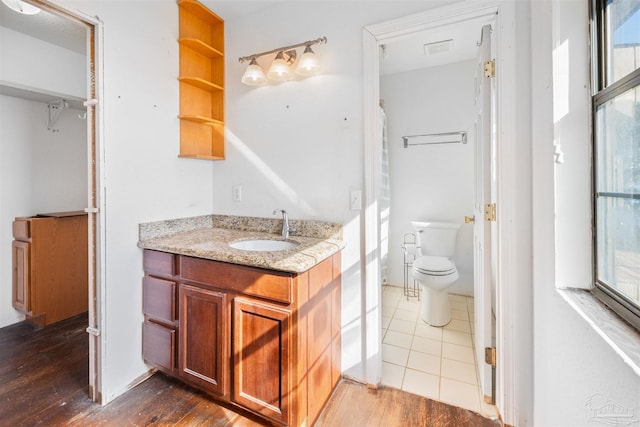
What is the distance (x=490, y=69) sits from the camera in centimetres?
138

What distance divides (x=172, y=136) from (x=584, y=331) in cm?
217

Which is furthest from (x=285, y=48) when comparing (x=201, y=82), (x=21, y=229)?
(x=21, y=229)

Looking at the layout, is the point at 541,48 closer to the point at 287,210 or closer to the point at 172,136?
the point at 287,210

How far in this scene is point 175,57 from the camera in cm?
183

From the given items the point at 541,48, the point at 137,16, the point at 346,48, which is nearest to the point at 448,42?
the point at 346,48

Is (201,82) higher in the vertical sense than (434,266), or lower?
higher

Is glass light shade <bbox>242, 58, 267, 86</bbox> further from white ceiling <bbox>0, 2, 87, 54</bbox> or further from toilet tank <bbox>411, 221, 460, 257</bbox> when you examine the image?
toilet tank <bbox>411, 221, 460, 257</bbox>

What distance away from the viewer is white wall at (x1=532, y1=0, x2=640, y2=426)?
32.9 inches

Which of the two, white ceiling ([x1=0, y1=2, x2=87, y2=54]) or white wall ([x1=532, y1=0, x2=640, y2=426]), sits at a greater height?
white ceiling ([x1=0, y1=2, x2=87, y2=54])

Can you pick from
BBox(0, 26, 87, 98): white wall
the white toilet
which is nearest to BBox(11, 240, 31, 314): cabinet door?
BBox(0, 26, 87, 98): white wall

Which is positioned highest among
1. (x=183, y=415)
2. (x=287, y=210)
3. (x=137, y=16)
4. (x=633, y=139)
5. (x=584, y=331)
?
(x=137, y=16)

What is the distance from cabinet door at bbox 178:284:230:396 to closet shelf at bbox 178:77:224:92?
1.31 metres

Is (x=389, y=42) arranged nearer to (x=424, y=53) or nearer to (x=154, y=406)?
(x=424, y=53)

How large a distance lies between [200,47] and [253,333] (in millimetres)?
1854
